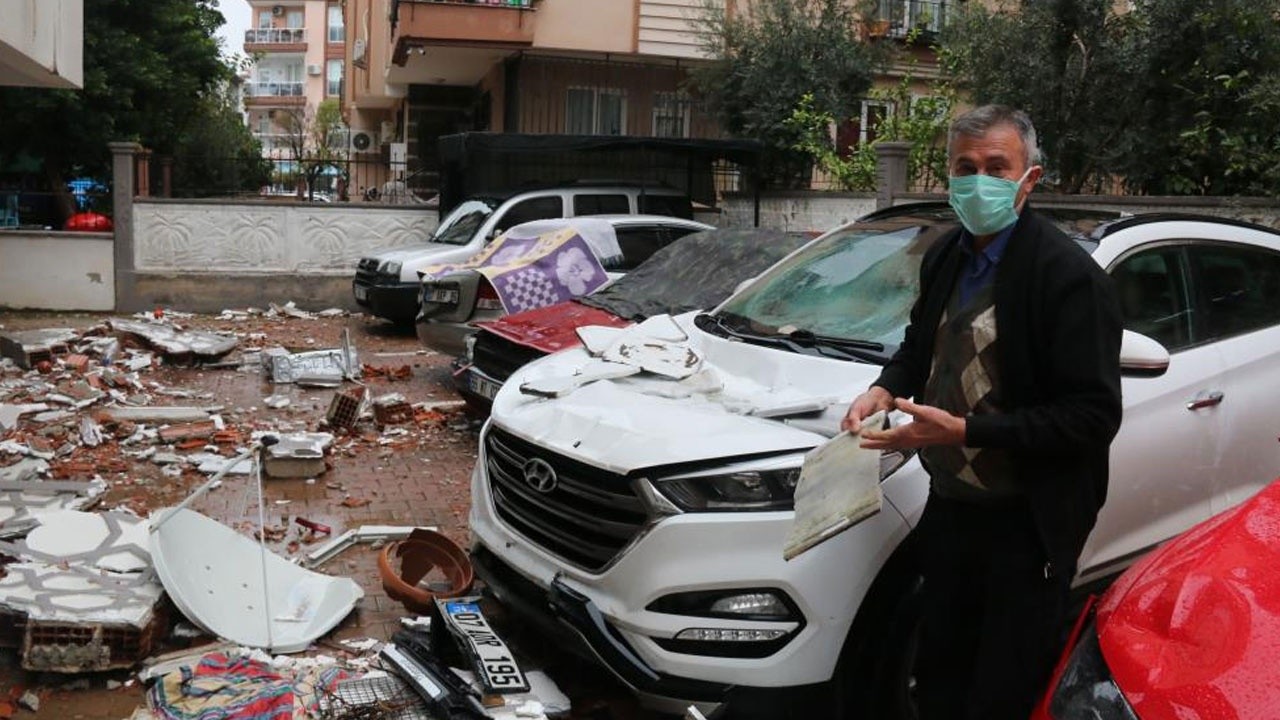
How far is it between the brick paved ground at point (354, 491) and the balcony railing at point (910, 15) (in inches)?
392

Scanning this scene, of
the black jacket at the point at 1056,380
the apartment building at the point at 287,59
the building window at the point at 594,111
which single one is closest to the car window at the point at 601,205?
the building window at the point at 594,111

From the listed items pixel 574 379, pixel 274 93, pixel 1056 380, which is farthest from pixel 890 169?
pixel 274 93

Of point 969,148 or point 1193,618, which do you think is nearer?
point 1193,618

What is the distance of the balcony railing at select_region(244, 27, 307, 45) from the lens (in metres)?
83.4

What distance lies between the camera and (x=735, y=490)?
3.63 m

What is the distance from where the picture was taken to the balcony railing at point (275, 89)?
84.4 m

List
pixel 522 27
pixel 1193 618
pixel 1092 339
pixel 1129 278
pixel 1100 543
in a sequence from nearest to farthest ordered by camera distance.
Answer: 1. pixel 1193 618
2. pixel 1092 339
3. pixel 1100 543
4. pixel 1129 278
5. pixel 522 27

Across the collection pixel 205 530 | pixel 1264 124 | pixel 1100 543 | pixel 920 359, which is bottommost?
pixel 205 530

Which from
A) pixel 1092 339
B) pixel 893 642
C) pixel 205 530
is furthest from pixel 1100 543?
pixel 205 530

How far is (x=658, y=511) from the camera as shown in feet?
11.9

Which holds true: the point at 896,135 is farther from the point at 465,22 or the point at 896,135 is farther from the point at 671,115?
the point at 465,22

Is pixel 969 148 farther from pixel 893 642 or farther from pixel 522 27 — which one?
pixel 522 27

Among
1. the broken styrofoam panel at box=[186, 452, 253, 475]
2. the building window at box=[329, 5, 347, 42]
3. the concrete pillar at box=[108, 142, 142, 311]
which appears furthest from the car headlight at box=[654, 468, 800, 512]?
the building window at box=[329, 5, 347, 42]

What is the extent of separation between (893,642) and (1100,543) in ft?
3.18
